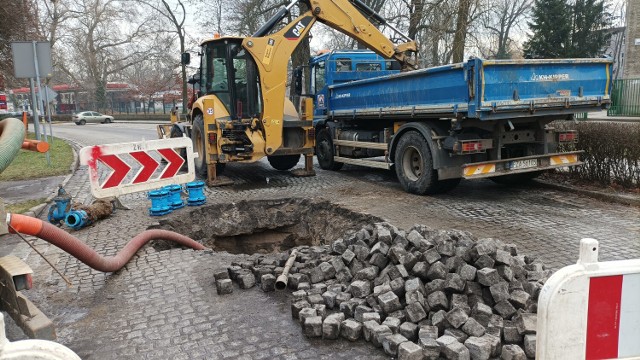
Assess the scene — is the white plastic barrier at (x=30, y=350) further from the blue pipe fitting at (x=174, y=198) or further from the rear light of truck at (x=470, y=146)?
the rear light of truck at (x=470, y=146)

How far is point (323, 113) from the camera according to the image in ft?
40.0

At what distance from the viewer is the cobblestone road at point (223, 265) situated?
3.67m

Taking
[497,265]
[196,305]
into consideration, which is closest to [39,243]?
[196,305]

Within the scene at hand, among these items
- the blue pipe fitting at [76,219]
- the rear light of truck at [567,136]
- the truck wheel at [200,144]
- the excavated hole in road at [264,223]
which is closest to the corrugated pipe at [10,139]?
the blue pipe fitting at [76,219]

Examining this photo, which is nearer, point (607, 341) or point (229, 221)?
point (607, 341)

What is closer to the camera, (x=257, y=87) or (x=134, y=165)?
(x=134, y=165)

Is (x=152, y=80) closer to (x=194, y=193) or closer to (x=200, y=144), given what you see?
(x=200, y=144)

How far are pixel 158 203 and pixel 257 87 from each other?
374 centimetres

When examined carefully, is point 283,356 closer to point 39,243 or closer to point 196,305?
point 196,305

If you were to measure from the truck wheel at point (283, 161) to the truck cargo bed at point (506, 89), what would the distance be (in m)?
3.98

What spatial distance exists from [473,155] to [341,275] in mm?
4551

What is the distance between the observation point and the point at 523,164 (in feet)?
26.2

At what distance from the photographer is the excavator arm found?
9789 mm

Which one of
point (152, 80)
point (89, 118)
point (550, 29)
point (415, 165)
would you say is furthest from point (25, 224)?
point (152, 80)
